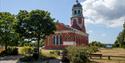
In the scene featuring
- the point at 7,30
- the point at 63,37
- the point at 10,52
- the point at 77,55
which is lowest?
the point at 77,55

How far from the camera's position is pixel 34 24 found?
3941 centimetres

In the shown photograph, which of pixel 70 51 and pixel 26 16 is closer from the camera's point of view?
pixel 70 51

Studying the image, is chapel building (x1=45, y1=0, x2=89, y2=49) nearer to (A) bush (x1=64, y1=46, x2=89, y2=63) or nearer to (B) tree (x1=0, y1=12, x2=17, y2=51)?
(B) tree (x1=0, y1=12, x2=17, y2=51)

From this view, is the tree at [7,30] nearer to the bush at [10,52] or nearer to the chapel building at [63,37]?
the bush at [10,52]

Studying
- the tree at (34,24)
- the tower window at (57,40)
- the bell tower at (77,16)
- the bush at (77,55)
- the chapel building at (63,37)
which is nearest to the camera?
the bush at (77,55)

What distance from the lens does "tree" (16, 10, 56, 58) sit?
39.5 m

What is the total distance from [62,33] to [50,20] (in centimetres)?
2823

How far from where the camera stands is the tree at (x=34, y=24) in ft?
129

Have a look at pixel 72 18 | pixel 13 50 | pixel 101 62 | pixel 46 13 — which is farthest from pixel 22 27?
pixel 72 18

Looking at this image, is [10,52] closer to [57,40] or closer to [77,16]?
[57,40]

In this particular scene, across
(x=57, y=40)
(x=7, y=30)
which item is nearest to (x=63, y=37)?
(x=57, y=40)

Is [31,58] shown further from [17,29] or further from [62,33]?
[62,33]

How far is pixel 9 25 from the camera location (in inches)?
1869

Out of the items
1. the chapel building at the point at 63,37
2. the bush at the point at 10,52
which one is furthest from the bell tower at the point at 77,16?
the bush at the point at 10,52
